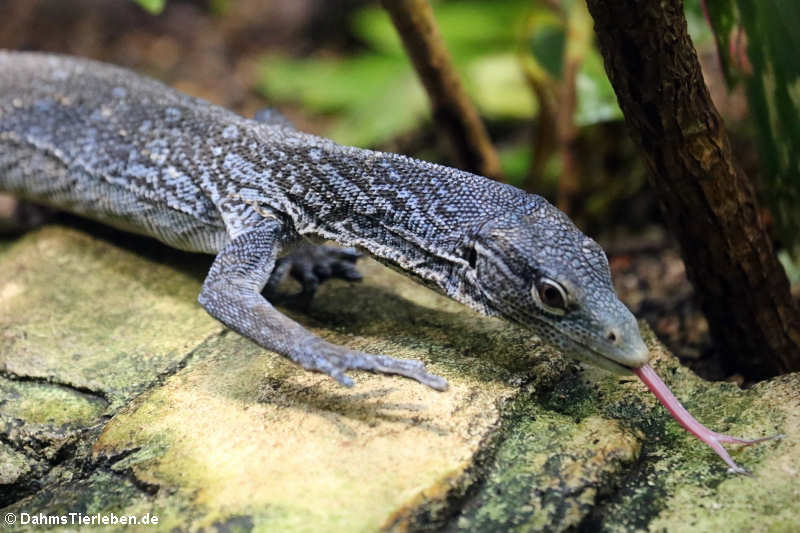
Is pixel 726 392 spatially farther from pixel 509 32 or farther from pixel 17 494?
pixel 509 32

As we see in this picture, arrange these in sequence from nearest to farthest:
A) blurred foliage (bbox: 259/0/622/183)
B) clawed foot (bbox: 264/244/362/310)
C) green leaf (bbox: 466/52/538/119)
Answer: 1. clawed foot (bbox: 264/244/362/310)
2. blurred foliage (bbox: 259/0/622/183)
3. green leaf (bbox: 466/52/538/119)

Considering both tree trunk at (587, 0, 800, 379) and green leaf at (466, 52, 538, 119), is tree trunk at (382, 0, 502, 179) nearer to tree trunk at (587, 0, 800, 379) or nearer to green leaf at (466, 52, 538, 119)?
green leaf at (466, 52, 538, 119)

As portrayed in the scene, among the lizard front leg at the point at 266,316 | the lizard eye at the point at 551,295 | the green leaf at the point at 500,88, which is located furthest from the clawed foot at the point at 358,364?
the green leaf at the point at 500,88

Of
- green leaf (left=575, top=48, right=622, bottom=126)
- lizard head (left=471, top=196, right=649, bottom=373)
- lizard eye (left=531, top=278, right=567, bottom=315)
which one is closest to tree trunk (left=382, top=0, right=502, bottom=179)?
green leaf (left=575, top=48, right=622, bottom=126)

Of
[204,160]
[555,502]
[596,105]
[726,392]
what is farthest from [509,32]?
[555,502]

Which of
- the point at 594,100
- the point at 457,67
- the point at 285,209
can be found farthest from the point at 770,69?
the point at 457,67

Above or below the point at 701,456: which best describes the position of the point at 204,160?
above

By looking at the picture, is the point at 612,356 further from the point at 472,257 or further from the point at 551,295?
the point at 472,257

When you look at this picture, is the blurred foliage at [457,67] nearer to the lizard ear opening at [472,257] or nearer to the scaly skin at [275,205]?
the scaly skin at [275,205]
